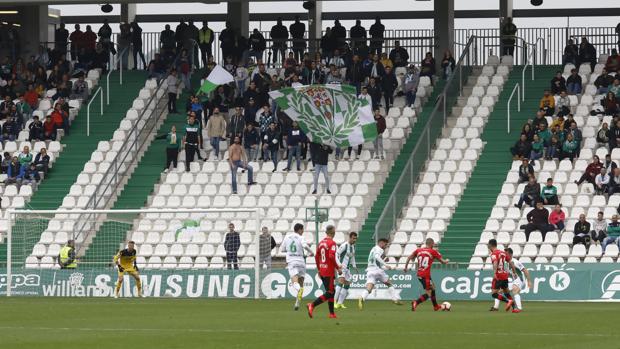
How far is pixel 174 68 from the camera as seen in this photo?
1999 inches

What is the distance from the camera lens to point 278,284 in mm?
38406

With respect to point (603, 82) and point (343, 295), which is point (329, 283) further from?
point (603, 82)

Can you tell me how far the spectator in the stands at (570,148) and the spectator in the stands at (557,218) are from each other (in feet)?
10.7

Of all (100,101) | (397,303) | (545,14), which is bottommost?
(397,303)

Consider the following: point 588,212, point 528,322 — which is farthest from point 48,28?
point 528,322

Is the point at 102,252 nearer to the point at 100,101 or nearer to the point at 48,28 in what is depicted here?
the point at 100,101

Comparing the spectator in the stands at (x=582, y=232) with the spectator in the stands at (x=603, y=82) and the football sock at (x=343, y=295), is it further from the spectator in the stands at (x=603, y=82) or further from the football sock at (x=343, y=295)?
the football sock at (x=343, y=295)

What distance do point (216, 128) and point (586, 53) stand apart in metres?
12.1

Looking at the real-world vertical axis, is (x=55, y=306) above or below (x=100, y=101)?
below

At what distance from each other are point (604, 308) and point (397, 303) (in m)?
4.82

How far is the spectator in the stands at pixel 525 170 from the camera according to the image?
4198cm

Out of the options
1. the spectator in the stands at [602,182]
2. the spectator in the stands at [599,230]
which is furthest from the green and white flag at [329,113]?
the spectator in the stands at [599,230]

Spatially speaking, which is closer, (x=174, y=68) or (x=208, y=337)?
(x=208, y=337)

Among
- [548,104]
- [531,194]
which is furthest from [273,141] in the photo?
[531,194]
